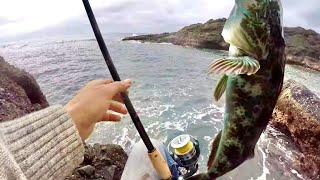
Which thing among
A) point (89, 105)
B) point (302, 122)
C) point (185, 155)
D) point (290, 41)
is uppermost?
point (89, 105)

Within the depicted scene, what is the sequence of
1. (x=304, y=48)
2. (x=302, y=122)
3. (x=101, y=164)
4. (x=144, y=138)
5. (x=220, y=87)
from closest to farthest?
1. (x=220, y=87)
2. (x=144, y=138)
3. (x=101, y=164)
4. (x=302, y=122)
5. (x=304, y=48)

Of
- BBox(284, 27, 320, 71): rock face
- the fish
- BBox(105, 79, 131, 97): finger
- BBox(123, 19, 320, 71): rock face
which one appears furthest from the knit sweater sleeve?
BBox(284, 27, 320, 71): rock face

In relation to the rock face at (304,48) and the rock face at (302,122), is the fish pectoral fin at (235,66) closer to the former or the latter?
the rock face at (302,122)

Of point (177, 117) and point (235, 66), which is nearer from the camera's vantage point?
point (235, 66)

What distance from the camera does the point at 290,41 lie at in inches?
2126

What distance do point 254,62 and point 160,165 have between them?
141 centimetres

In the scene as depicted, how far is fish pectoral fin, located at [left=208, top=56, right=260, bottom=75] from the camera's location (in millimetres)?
1993

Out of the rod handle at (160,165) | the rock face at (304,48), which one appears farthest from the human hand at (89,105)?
the rock face at (304,48)

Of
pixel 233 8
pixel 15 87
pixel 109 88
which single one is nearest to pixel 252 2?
pixel 233 8

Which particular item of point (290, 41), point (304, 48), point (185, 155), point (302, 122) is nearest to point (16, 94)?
point (302, 122)

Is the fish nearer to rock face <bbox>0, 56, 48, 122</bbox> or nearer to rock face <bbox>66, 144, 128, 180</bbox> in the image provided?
rock face <bbox>66, 144, 128, 180</bbox>

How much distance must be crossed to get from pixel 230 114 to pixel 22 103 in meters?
11.7

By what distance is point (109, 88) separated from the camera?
2492 millimetres

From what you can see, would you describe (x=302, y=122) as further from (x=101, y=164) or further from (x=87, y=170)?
(x=87, y=170)
